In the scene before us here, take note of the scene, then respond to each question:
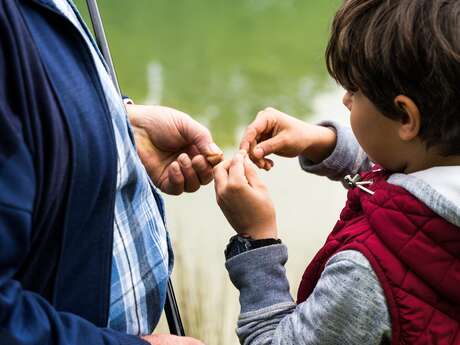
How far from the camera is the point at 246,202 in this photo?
1.14 meters

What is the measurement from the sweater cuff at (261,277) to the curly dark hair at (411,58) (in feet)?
0.83

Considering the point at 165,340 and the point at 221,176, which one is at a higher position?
the point at 221,176

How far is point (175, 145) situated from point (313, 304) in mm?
421

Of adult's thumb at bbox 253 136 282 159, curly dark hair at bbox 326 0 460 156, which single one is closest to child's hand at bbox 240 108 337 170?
adult's thumb at bbox 253 136 282 159

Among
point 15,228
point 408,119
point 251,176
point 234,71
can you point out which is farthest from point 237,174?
point 234,71

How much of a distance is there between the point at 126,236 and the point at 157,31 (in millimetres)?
3975

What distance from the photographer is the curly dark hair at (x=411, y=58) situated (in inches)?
38.4

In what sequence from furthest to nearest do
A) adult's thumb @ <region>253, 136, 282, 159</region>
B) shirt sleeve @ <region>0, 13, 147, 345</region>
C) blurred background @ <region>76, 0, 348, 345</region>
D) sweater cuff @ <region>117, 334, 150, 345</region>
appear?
blurred background @ <region>76, 0, 348, 345</region> → adult's thumb @ <region>253, 136, 282, 159</region> → sweater cuff @ <region>117, 334, 150, 345</region> → shirt sleeve @ <region>0, 13, 147, 345</region>

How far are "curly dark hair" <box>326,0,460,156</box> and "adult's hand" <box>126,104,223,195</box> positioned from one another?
33 centimetres

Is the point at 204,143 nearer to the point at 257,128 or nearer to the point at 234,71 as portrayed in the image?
the point at 257,128

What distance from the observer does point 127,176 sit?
973 mm

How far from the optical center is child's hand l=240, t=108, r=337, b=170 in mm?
1271

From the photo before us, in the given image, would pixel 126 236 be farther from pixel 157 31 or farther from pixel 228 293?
pixel 157 31

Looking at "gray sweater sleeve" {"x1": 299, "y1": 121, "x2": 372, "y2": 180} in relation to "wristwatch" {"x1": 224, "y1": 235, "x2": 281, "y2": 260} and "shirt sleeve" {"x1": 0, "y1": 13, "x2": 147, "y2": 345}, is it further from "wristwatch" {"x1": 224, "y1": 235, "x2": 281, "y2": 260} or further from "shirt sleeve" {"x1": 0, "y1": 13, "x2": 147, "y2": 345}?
"shirt sleeve" {"x1": 0, "y1": 13, "x2": 147, "y2": 345}
